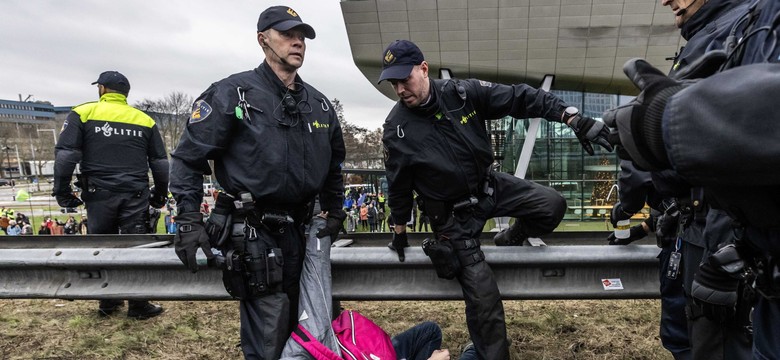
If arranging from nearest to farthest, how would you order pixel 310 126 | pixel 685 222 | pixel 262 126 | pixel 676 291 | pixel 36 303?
1. pixel 685 222
2. pixel 676 291
3. pixel 262 126
4. pixel 310 126
5. pixel 36 303

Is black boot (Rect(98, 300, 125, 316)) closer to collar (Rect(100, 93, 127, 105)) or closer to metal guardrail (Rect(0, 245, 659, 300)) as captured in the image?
metal guardrail (Rect(0, 245, 659, 300))

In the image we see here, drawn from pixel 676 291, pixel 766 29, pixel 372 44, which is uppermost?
pixel 372 44

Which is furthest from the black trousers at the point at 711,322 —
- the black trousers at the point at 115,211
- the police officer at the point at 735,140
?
the black trousers at the point at 115,211

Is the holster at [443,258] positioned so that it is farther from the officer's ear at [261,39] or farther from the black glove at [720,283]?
the officer's ear at [261,39]

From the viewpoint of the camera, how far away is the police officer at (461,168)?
7.91 ft

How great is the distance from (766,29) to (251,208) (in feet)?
7.28

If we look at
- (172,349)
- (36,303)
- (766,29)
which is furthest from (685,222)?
(36,303)

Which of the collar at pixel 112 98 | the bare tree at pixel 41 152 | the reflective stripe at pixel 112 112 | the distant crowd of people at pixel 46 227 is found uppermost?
the bare tree at pixel 41 152

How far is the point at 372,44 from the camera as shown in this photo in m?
17.4

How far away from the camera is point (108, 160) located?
389 cm

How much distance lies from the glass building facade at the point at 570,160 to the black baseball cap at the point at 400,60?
16.7m

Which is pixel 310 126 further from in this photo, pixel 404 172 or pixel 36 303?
pixel 36 303

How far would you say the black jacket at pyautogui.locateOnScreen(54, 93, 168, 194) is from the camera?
376cm

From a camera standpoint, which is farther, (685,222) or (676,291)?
(676,291)
